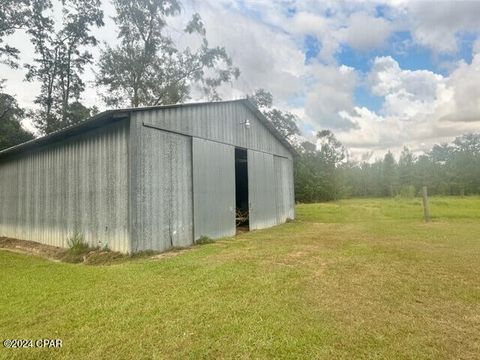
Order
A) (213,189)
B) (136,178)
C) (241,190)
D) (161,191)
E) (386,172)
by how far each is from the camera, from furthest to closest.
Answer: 1. (386,172)
2. (241,190)
3. (213,189)
4. (161,191)
5. (136,178)

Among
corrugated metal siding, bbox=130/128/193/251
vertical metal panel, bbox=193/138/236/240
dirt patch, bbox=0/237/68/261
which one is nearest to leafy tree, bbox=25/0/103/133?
dirt patch, bbox=0/237/68/261

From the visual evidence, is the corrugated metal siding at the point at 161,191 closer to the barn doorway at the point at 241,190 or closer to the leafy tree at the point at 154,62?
the barn doorway at the point at 241,190

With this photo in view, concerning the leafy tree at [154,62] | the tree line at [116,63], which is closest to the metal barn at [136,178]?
the tree line at [116,63]

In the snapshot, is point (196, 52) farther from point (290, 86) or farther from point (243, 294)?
point (243, 294)

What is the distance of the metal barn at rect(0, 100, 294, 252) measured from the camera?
7855mm

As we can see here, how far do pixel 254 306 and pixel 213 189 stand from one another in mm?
6534

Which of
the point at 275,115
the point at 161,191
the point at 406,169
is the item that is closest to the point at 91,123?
the point at 161,191

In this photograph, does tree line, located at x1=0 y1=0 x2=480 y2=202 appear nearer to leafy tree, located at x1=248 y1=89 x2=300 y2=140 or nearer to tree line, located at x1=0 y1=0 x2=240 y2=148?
tree line, located at x1=0 y1=0 x2=240 y2=148

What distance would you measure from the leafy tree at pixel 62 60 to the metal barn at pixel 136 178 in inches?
473

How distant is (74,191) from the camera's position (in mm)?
9211

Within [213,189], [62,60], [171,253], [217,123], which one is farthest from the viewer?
[62,60]

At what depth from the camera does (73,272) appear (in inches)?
242

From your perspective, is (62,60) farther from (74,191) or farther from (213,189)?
(213,189)

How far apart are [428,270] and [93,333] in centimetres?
589
